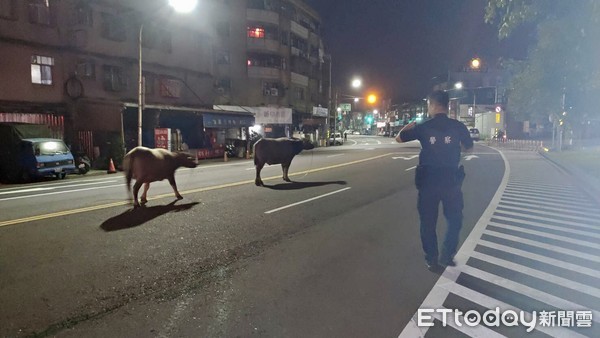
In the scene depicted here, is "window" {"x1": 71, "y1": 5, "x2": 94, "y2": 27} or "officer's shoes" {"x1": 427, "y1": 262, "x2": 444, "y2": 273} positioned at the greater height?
"window" {"x1": 71, "y1": 5, "x2": 94, "y2": 27}

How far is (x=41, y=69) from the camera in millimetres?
22016

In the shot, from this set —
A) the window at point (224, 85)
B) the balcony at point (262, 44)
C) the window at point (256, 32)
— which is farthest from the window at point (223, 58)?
the window at point (256, 32)

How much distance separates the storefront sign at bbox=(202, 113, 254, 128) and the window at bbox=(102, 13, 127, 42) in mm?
7273

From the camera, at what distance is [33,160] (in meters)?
16.5

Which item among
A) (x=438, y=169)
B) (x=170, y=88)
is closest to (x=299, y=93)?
(x=170, y=88)

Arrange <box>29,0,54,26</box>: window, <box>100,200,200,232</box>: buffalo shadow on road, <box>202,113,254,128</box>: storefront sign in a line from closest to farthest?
<box>100,200,200,232</box>: buffalo shadow on road < <box>29,0,54,26</box>: window < <box>202,113,254,128</box>: storefront sign

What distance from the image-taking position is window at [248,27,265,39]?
45.0 m

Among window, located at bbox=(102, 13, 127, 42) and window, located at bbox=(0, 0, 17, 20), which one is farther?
window, located at bbox=(102, 13, 127, 42)

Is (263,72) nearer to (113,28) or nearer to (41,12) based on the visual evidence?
(113,28)

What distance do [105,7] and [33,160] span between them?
12737 millimetres

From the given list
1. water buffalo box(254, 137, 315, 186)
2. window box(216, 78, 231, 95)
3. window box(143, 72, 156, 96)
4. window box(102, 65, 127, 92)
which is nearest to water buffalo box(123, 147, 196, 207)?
water buffalo box(254, 137, 315, 186)

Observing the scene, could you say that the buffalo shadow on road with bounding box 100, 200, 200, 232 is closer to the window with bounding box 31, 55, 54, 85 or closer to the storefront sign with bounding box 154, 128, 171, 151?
the storefront sign with bounding box 154, 128, 171, 151

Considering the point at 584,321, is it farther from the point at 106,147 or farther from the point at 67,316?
the point at 106,147

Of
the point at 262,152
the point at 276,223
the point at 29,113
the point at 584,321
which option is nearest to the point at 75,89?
the point at 29,113
